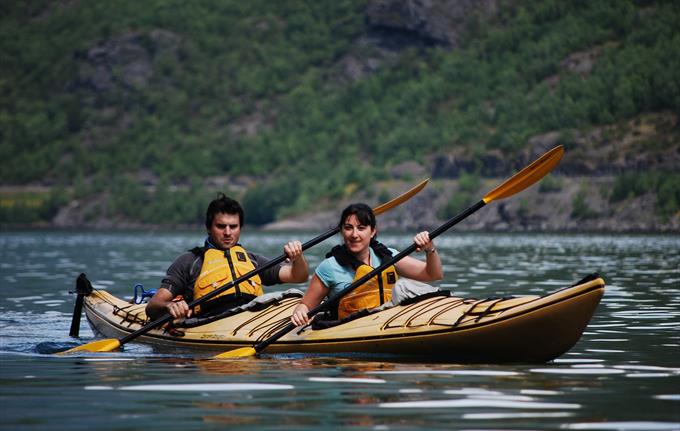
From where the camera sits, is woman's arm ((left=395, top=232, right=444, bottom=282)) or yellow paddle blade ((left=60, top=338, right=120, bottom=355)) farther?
yellow paddle blade ((left=60, top=338, right=120, bottom=355))

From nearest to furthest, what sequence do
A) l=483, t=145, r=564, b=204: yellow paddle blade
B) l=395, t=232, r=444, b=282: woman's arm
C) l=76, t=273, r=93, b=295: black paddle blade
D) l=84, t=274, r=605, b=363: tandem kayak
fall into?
l=84, t=274, r=605, b=363: tandem kayak < l=395, t=232, r=444, b=282: woman's arm < l=483, t=145, r=564, b=204: yellow paddle blade < l=76, t=273, r=93, b=295: black paddle blade

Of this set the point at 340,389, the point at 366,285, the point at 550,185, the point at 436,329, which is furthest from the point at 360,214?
the point at 550,185

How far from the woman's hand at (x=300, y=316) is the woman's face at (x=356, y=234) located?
0.74 meters

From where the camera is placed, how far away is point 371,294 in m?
13.0

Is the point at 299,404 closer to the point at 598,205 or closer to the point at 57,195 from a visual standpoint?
the point at 598,205

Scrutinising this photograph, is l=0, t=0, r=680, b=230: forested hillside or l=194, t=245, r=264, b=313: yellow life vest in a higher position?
l=0, t=0, r=680, b=230: forested hillside

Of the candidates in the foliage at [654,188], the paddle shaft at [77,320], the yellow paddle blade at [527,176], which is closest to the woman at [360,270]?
the yellow paddle blade at [527,176]

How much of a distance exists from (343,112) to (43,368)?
160720mm

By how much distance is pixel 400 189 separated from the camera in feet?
421

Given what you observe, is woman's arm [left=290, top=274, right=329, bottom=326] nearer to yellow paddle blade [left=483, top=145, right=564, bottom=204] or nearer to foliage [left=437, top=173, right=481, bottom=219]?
yellow paddle blade [left=483, top=145, right=564, bottom=204]

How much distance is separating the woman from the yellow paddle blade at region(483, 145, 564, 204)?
4.83 feet

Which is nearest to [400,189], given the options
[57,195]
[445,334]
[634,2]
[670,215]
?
[670,215]

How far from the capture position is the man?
43.6ft

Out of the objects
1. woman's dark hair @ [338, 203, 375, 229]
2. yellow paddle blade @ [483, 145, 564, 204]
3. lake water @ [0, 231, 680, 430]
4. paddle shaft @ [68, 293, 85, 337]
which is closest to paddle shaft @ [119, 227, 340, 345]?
lake water @ [0, 231, 680, 430]
